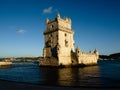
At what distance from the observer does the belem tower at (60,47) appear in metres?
59.4

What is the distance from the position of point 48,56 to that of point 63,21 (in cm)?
1514

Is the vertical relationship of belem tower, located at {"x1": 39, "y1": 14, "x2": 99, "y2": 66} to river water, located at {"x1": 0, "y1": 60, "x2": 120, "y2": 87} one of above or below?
above

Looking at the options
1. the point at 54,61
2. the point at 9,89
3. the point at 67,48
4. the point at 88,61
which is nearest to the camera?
the point at 9,89

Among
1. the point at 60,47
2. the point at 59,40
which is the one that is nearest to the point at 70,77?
the point at 60,47

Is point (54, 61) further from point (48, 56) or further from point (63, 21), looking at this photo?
point (63, 21)

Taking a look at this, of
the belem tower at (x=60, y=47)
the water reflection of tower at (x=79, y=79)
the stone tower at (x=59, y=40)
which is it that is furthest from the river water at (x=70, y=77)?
the stone tower at (x=59, y=40)

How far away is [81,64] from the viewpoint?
201ft

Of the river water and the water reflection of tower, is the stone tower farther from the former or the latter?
the water reflection of tower

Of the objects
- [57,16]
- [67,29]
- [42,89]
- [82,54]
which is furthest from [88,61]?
[42,89]

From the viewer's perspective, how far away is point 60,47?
195 ft

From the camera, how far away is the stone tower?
195 feet

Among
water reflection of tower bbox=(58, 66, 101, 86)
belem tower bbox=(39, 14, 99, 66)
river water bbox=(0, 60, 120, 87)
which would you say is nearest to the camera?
water reflection of tower bbox=(58, 66, 101, 86)

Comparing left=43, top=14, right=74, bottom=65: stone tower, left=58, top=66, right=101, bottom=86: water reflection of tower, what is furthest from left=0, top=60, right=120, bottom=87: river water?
left=43, top=14, right=74, bottom=65: stone tower

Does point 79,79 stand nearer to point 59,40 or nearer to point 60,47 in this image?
point 60,47
